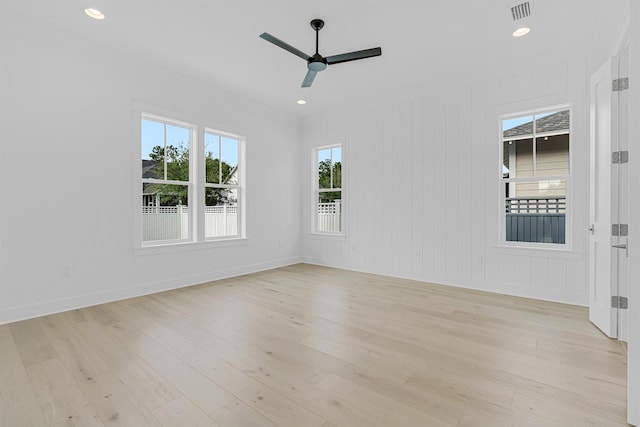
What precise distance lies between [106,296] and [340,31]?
410cm

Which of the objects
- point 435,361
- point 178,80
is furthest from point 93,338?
point 178,80

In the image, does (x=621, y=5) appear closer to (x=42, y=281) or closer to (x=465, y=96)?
(x=465, y=96)

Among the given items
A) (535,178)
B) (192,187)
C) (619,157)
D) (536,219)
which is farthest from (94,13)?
(536,219)

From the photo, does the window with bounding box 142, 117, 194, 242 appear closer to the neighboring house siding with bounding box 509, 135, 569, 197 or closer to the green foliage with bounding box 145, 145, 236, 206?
the green foliage with bounding box 145, 145, 236, 206

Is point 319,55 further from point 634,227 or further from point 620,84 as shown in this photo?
point 634,227

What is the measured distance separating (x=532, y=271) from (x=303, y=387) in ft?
11.5

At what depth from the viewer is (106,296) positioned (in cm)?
368

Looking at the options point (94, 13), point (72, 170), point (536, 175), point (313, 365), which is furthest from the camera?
point (536, 175)

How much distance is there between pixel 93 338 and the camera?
2654 millimetres

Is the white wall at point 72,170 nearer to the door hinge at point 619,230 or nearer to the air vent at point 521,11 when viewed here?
the air vent at point 521,11

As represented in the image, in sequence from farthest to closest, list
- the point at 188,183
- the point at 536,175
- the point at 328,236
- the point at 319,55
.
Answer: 1. the point at 328,236
2. the point at 188,183
3. the point at 536,175
4. the point at 319,55

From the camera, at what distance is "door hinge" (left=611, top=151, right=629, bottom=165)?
102 inches

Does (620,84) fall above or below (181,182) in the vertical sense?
above

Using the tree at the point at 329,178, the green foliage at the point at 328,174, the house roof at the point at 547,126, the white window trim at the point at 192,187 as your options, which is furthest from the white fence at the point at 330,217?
the house roof at the point at 547,126
